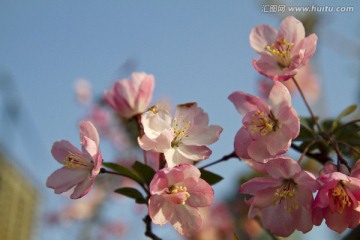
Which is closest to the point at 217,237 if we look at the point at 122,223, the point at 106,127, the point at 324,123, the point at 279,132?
the point at 106,127

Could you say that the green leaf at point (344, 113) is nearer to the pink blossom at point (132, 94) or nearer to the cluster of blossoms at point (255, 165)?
the cluster of blossoms at point (255, 165)

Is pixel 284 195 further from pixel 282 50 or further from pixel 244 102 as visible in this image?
pixel 282 50

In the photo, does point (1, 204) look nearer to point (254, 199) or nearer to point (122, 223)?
point (122, 223)

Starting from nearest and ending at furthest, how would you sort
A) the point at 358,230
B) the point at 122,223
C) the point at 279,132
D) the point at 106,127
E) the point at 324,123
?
the point at 358,230
the point at 279,132
the point at 324,123
the point at 106,127
the point at 122,223

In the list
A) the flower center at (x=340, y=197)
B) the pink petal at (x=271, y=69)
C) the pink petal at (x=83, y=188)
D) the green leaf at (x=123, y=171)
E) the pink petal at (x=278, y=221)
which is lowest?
the pink petal at (x=278, y=221)

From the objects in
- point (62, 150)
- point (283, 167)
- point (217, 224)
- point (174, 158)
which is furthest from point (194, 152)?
point (217, 224)

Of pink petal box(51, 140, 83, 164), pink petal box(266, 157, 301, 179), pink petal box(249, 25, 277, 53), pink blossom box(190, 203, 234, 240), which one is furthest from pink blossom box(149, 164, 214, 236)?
pink blossom box(190, 203, 234, 240)

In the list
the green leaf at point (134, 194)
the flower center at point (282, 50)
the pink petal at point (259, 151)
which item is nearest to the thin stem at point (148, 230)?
the green leaf at point (134, 194)
